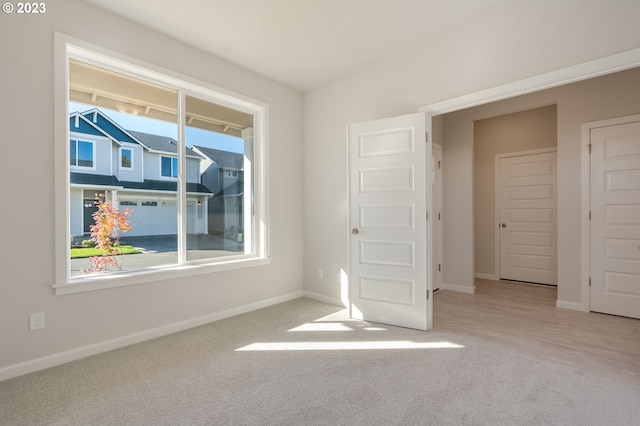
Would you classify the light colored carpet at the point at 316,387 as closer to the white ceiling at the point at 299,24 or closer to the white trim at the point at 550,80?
the white trim at the point at 550,80

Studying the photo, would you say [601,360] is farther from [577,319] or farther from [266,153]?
[266,153]

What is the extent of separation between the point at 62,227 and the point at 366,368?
8.71 ft

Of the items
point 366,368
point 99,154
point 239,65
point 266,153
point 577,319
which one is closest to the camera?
point 366,368

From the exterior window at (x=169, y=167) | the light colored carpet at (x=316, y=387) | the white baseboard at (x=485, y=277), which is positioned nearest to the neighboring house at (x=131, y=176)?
the exterior window at (x=169, y=167)

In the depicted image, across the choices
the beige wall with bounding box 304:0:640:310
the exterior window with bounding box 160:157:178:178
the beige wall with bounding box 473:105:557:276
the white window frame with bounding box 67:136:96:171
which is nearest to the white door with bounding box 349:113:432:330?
the beige wall with bounding box 304:0:640:310

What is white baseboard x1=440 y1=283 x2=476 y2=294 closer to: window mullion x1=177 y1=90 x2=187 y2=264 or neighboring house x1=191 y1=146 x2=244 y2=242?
neighboring house x1=191 y1=146 x2=244 y2=242

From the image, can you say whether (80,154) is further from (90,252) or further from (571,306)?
(571,306)

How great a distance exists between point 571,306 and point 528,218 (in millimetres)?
1841

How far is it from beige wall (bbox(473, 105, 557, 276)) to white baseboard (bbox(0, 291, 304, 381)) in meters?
4.15

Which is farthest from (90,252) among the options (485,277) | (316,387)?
(485,277)

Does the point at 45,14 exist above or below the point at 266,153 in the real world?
above

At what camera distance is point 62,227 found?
2.51 meters

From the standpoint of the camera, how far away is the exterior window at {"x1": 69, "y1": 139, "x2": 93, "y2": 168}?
2.71 meters

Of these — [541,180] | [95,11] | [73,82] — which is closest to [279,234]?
[73,82]
